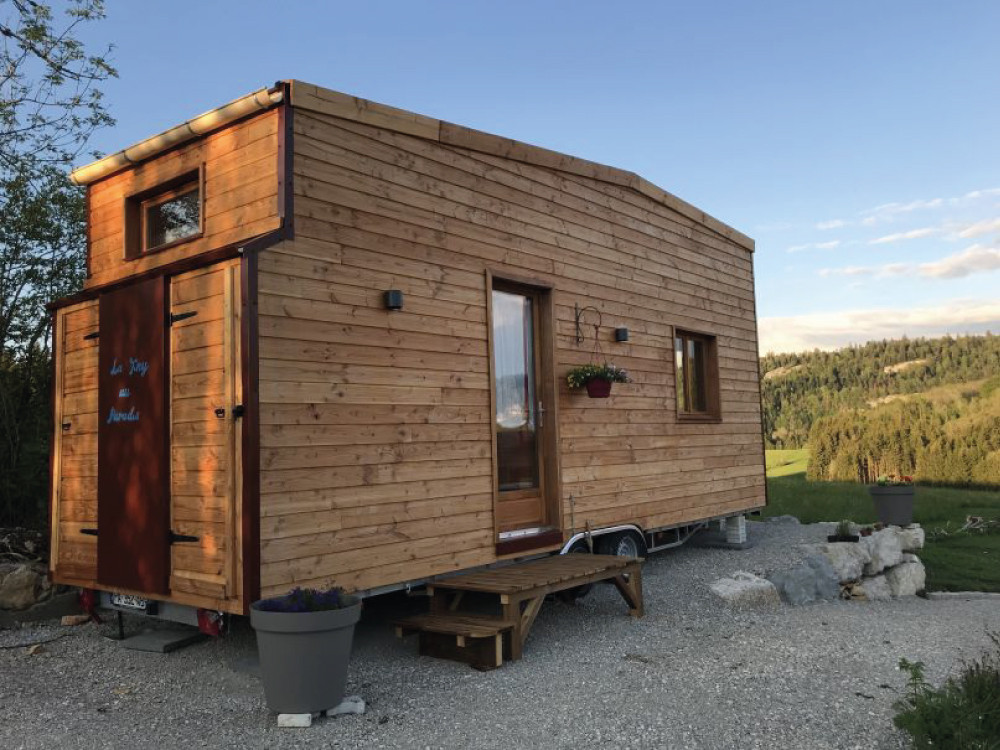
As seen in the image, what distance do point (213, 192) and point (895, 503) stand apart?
816 cm

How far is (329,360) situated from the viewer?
4516 millimetres

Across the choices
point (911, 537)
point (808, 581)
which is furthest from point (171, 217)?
point (911, 537)

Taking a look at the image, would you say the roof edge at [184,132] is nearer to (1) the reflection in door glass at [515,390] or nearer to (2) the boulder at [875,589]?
(1) the reflection in door glass at [515,390]

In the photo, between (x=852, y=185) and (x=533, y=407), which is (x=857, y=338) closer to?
(x=852, y=185)

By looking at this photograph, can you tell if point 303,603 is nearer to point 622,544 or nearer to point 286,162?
point 286,162

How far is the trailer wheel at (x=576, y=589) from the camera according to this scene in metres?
6.00

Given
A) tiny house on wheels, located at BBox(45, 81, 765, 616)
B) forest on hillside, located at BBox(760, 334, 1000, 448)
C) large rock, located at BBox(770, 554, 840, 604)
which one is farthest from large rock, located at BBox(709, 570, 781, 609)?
forest on hillside, located at BBox(760, 334, 1000, 448)

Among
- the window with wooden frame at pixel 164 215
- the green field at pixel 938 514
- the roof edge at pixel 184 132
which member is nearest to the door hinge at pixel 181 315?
the window with wooden frame at pixel 164 215

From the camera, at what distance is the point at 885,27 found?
8.94m

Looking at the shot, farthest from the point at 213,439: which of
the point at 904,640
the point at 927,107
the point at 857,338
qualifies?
the point at 857,338

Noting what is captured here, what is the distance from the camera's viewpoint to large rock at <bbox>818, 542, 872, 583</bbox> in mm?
6957

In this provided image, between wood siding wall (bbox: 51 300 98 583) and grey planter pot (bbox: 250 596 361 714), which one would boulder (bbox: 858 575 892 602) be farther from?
wood siding wall (bbox: 51 300 98 583)

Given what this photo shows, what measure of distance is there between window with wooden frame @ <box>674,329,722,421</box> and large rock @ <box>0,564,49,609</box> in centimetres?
633

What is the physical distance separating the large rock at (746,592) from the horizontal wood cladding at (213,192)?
14.6 ft
